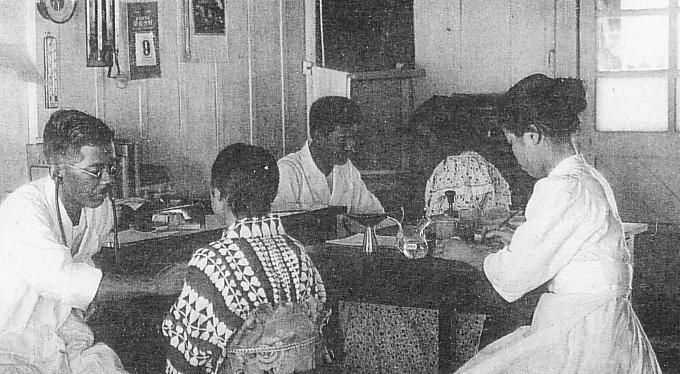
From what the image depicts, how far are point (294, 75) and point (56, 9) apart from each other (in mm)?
1802

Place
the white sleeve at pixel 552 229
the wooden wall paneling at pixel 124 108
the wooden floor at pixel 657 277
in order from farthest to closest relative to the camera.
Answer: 1. the wooden floor at pixel 657 277
2. the wooden wall paneling at pixel 124 108
3. the white sleeve at pixel 552 229

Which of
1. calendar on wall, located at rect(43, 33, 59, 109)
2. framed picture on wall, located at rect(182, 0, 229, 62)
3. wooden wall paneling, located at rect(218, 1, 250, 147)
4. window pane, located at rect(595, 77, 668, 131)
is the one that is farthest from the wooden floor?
calendar on wall, located at rect(43, 33, 59, 109)

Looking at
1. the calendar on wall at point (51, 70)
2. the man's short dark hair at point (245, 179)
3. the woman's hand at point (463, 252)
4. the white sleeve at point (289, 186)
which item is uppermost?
the calendar on wall at point (51, 70)

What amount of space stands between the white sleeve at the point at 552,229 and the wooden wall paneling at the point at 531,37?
231 cm

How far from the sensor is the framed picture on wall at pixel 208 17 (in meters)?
3.54

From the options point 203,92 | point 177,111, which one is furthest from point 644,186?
point 177,111

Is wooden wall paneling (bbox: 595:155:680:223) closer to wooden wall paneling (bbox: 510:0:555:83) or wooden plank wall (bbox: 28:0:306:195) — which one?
wooden wall paneling (bbox: 510:0:555:83)

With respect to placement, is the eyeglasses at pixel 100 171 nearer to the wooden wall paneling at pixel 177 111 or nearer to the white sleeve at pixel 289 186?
the wooden wall paneling at pixel 177 111

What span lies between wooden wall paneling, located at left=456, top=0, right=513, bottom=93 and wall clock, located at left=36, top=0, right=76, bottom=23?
232 centimetres

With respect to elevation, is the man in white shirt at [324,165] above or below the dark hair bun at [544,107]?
below

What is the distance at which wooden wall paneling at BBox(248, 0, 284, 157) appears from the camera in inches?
155

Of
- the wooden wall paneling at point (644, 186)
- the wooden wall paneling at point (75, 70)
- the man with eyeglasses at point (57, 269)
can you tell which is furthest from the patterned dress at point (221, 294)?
the wooden wall paneling at point (644, 186)

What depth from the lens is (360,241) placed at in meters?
2.71

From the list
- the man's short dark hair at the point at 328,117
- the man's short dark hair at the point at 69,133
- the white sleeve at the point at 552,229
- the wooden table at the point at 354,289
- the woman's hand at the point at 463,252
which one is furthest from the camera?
the man's short dark hair at the point at 328,117
